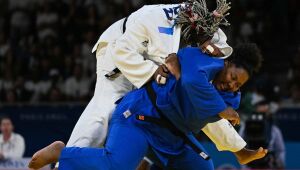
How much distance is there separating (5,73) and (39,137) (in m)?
2.14

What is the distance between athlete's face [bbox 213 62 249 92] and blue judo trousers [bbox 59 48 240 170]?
45 millimetres

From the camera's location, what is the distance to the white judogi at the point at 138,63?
5457 millimetres

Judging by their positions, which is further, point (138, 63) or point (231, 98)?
point (138, 63)

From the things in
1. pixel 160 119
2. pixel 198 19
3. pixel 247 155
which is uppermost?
pixel 198 19

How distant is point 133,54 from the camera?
17.9 feet

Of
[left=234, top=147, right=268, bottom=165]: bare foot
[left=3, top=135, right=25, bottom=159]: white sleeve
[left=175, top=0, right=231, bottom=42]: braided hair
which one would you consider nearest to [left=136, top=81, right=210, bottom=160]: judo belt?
[left=175, top=0, right=231, bottom=42]: braided hair

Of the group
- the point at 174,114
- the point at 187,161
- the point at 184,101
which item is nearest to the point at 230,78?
the point at 184,101

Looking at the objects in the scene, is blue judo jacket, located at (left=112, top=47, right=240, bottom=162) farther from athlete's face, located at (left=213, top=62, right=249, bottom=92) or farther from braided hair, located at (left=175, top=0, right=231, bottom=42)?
braided hair, located at (left=175, top=0, right=231, bottom=42)

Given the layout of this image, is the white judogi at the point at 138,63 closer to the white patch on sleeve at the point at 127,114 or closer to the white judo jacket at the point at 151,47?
the white judo jacket at the point at 151,47

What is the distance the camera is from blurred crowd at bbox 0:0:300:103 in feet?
44.4

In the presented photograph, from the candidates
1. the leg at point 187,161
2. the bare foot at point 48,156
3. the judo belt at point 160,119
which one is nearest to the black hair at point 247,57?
the judo belt at point 160,119

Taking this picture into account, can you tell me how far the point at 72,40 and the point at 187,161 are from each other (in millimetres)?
9394

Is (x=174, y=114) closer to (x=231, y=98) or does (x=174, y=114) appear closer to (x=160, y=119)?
(x=160, y=119)

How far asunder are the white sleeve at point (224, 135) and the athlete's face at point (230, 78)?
52 cm
